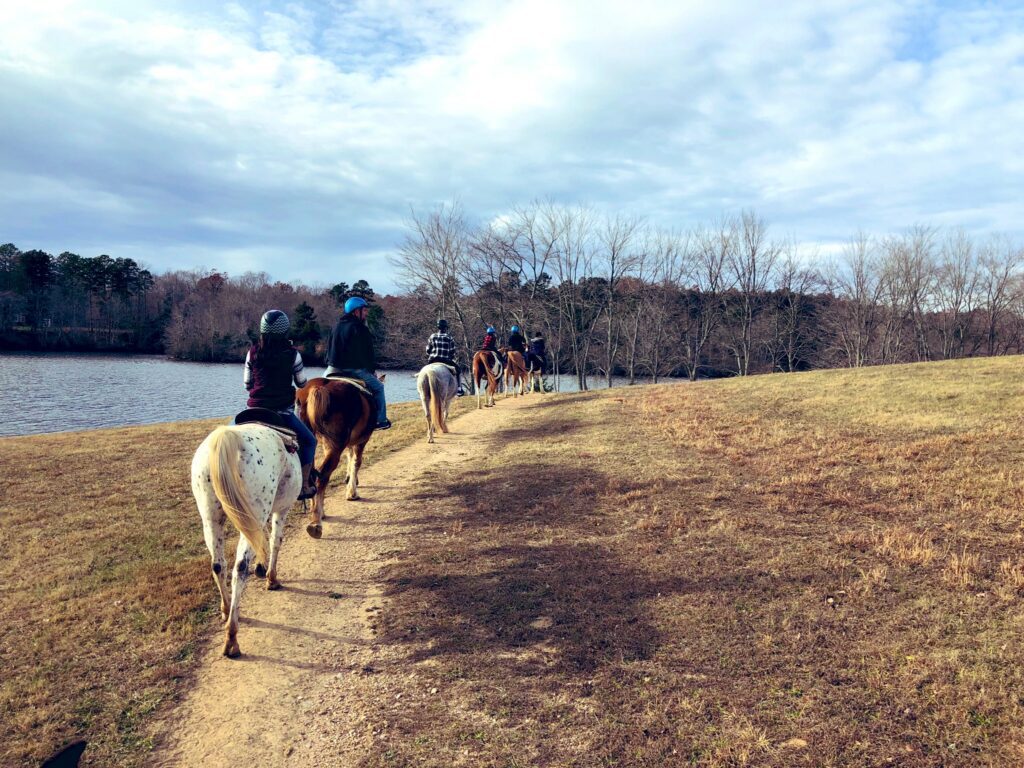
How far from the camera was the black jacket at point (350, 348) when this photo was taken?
8828 mm

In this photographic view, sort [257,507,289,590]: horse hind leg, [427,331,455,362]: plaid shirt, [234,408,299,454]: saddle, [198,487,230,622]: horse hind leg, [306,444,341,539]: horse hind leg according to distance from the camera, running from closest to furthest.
A: [198,487,230,622]: horse hind leg < [234,408,299,454]: saddle < [257,507,289,590]: horse hind leg < [306,444,341,539]: horse hind leg < [427,331,455,362]: plaid shirt

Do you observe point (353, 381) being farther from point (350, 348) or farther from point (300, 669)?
point (300, 669)

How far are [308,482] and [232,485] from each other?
6.23 ft

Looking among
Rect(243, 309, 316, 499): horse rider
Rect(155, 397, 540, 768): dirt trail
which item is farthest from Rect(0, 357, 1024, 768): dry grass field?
Rect(243, 309, 316, 499): horse rider

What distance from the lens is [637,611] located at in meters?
5.05

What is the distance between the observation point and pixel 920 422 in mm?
11117

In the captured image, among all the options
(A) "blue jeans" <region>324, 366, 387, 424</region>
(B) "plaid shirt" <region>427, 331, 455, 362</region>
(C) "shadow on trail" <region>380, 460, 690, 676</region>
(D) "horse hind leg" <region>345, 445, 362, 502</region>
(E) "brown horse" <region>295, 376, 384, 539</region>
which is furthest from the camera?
(B) "plaid shirt" <region>427, 331, 455, 362</region>

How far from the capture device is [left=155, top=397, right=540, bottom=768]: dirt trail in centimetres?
371

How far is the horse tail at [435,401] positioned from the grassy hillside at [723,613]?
12.1 ft

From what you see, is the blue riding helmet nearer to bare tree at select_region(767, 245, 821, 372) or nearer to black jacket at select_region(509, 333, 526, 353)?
black jacket at select_region(509, 333, 526, 353)

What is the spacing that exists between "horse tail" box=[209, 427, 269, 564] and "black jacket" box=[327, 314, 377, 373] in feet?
13.3

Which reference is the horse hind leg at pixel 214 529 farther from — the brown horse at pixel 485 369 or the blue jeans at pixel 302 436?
the brown horse at pixel 485 369

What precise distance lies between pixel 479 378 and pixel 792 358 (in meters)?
45.4

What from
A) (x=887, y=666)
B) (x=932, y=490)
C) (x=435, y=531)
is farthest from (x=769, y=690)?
(x=932, y=490)
